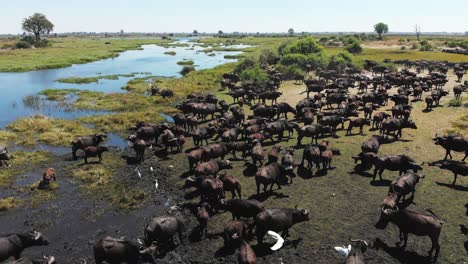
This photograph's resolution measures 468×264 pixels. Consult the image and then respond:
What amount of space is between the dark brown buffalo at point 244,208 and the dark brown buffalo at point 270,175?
2.51 metres

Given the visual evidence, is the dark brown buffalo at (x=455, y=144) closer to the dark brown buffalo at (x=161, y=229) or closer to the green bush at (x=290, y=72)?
the dark brown buffalo at (x=161, y=229)

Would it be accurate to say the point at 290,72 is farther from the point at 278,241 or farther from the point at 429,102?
the point at 278,241

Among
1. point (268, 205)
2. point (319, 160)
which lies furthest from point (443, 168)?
point (268, 205)

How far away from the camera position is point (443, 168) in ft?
57.6

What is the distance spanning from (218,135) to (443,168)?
13824 mm

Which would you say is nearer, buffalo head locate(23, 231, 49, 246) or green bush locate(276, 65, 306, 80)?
buffalo head locate(23, 231, 49, 246)

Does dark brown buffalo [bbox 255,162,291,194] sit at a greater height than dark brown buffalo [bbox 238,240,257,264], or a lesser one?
greater

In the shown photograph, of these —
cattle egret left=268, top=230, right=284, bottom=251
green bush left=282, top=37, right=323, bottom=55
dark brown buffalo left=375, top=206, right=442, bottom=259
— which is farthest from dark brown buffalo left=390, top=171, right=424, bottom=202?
green bush left=282, top=37, right=323, bottom=55

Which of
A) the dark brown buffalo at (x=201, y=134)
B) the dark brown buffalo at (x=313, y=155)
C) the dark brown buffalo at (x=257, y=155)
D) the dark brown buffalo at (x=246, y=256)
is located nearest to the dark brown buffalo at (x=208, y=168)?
the dark brown buffalo at (x=257, y=155)

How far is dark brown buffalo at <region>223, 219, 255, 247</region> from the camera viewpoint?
1211 centimetres

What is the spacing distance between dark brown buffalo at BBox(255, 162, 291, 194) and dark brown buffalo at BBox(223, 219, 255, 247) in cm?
341

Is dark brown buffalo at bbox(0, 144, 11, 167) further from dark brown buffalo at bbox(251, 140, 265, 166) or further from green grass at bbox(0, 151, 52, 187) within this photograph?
dark brown buffalo at bbox(251, 140, 265, 166)

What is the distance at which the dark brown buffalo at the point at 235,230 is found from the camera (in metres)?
12.1

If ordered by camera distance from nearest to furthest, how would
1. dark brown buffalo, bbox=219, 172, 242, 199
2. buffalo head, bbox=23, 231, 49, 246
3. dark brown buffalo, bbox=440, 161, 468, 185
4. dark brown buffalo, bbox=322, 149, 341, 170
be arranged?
1. buffalo head, bbox=23, 231, 49, 246
2. dark brown buffalo, bbox=219, 172, 242, 199
3. dark brown buffalo, bbox=440, 161, 468, 185
4. dark brown buffalo, bbox=322, 149, 341, 170
